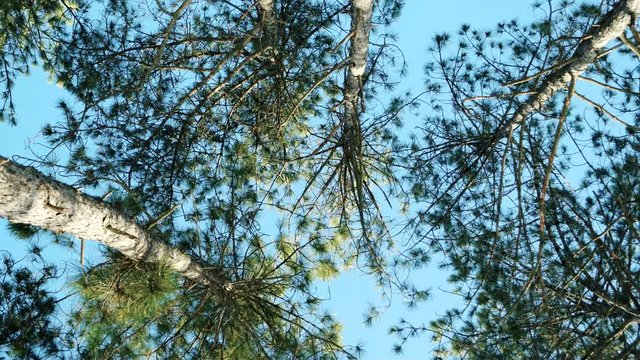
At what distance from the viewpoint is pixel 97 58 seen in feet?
15.6

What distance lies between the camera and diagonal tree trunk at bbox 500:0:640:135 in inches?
112

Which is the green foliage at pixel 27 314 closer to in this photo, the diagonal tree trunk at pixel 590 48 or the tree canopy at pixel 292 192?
the tree canopy at pixel 292 192

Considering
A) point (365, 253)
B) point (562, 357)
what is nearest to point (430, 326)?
point (365, 253)

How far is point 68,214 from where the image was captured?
2.63 m

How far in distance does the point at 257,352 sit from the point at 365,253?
138 cm

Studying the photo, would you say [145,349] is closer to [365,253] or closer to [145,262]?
[145,262]

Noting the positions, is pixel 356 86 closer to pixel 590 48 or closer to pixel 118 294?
pixel 590 48

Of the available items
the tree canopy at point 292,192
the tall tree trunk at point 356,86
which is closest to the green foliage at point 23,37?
the tree canopy at point 292,192

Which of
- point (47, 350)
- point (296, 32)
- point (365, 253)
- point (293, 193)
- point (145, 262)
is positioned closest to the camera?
point (145, 262)

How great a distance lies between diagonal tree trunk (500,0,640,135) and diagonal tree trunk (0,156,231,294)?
2.05m

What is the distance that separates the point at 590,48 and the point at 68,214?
2.71m

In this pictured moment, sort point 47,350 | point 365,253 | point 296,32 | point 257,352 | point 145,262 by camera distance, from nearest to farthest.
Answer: point 145,262, point 47,350, point 257,352, point 296,32, point 365,253

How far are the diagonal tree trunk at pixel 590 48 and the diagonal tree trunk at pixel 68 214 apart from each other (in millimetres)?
2049

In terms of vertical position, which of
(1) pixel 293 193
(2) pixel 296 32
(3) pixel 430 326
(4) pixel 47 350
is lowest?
(4) pixel 47 350
